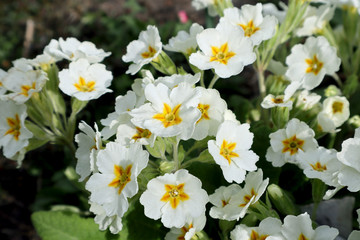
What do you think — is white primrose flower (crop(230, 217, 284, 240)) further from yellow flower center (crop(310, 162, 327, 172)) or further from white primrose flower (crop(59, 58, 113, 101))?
white primrose flower (crop(59, 58, 113, 101))

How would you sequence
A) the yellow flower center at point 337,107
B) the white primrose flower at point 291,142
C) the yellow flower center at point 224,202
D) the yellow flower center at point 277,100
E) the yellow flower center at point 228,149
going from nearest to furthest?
the yellow flower center at point 228,149 → the yellow flower center at point 224,202 → the white primrose flower at point 291,142 → the yellow flower center at point 277,100 → the yellow flower center at point 337,107

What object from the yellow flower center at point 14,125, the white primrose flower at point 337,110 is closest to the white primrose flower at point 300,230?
the white primrose flower at point 337,110

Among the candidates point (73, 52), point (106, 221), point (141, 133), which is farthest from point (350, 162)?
point (73, 52)

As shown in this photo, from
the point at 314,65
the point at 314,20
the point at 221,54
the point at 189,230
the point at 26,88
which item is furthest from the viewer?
the point at 314,20

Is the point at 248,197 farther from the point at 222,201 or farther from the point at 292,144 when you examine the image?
the point at 292,144

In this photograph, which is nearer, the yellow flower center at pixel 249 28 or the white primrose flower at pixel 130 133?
the white primrose flower at pixel 130 133

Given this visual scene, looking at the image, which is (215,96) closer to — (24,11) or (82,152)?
(82,152)

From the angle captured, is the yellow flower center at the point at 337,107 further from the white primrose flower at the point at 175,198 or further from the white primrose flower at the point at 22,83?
the white primrose flower at the point at 22,83

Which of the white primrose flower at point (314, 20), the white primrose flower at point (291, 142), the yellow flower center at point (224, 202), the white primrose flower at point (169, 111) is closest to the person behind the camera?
the white primrose flower at point (169, 111)
